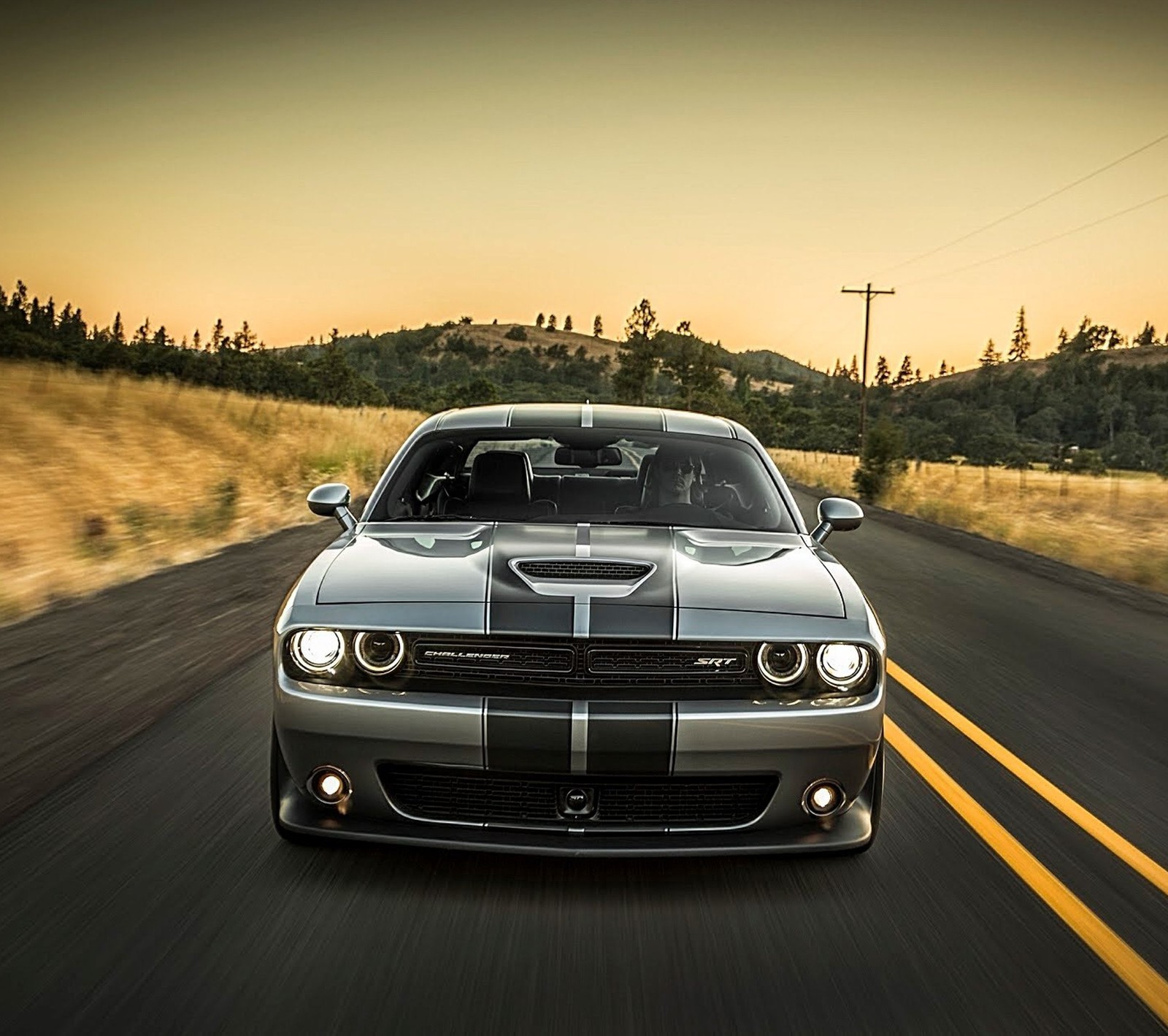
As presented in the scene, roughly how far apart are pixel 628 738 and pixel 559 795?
30 cm

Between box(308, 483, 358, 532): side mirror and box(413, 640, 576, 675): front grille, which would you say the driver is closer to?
box(308, 483, 358, 532): side mirror

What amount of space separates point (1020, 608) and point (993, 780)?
18.9 ft

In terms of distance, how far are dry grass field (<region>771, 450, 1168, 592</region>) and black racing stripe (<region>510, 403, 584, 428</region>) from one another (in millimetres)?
9960

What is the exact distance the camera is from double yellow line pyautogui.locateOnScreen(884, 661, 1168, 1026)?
290cm

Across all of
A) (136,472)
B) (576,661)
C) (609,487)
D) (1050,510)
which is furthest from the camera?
(1050,510)

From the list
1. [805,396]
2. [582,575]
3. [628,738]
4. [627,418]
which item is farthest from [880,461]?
[805,396]

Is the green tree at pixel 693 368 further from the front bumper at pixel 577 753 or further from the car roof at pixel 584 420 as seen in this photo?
the front bumper at pixel 577 753

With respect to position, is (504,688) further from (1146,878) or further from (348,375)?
(348,375)

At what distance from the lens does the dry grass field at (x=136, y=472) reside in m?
10.6

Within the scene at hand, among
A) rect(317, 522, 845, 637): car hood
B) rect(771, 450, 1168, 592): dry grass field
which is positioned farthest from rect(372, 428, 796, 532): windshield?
rect(771, 450, 1168, 592): dry grass field

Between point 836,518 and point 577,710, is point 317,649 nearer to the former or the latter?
point 577,710

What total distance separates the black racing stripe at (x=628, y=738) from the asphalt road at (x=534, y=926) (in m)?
0.45

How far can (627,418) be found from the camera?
5301mm

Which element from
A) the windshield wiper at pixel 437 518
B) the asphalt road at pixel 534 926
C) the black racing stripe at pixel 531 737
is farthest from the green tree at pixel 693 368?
the black racing stripe at pixel 531 737
